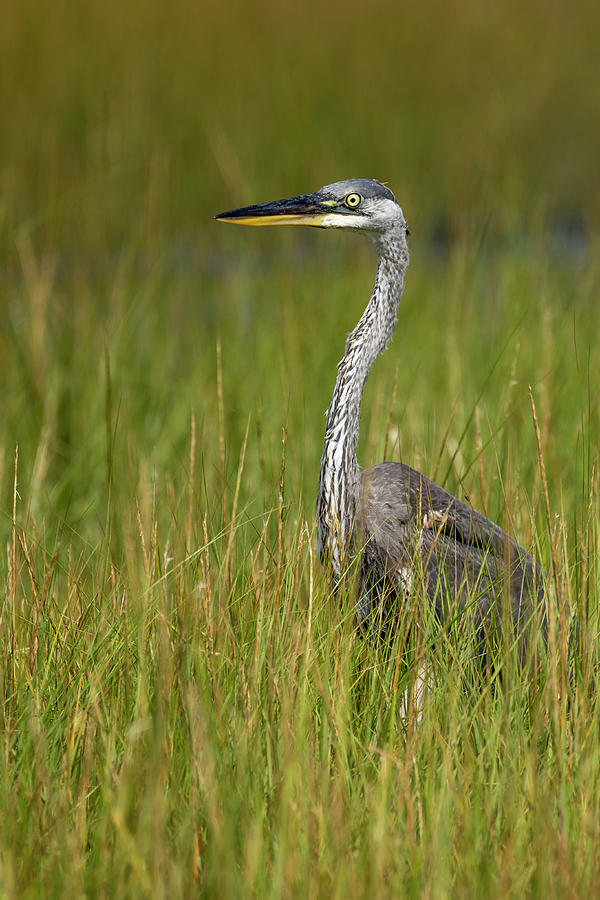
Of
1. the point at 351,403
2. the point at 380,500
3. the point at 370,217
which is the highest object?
the point at 370,217

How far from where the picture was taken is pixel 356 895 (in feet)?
5.08

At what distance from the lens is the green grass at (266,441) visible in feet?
5.66

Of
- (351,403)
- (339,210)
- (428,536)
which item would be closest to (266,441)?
(351,403)

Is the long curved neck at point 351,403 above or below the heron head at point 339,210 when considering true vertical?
below

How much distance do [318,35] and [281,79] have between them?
102 centimetres

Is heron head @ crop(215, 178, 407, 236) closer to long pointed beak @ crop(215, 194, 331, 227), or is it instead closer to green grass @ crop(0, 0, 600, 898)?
long pointed beak @ crop(215, 194, 331, 227)

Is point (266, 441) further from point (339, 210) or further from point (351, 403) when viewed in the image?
point (339, 210)

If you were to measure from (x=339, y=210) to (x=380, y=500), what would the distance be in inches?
31.2

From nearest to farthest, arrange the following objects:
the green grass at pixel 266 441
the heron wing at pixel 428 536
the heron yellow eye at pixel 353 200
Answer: the green grass at pixel 266 441, the heron wing at pixel 428 536, the heron yellow eye at pixel 353 200

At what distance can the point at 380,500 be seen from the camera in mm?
2773

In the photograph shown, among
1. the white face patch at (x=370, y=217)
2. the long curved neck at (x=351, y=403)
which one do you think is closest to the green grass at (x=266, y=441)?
the long curved neck at (x=351, y=403)

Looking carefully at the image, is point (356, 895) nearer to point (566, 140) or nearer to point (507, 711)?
point (507, 711)

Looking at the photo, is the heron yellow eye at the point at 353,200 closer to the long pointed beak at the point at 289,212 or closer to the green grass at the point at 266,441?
the long pointed beak at the point at 289,212

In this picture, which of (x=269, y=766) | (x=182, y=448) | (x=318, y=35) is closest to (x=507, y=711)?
(x=269, y=766)
